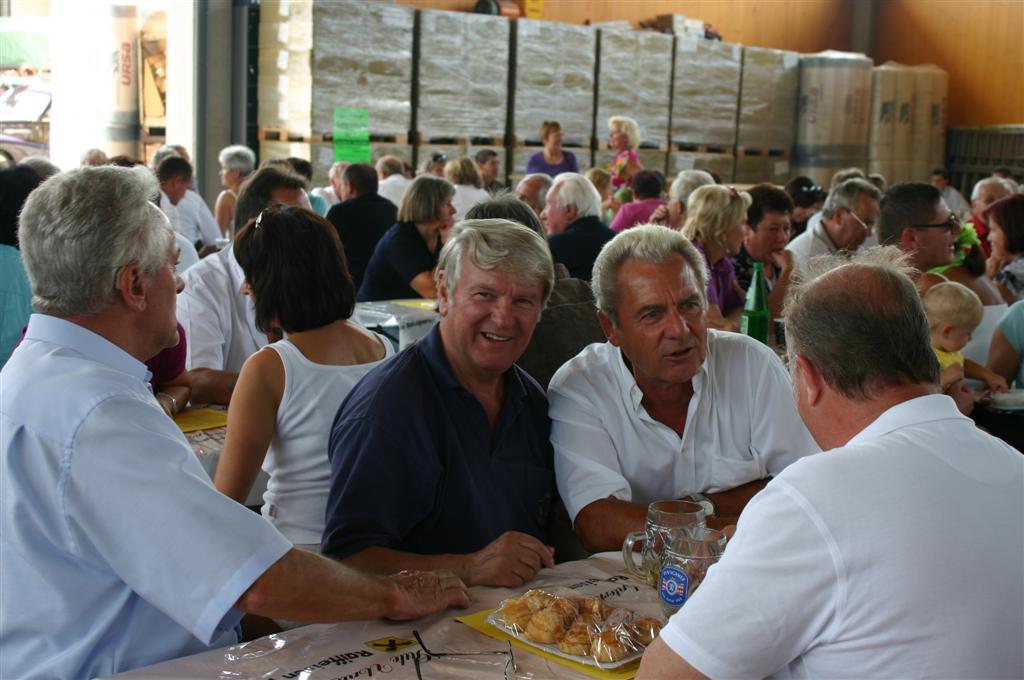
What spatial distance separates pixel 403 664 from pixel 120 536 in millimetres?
519

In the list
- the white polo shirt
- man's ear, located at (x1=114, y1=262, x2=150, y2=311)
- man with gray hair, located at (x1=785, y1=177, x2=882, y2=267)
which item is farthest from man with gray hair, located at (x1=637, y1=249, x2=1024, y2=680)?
man with gray hair, located at (x1=785, y1=177, x2=882, y2=267)

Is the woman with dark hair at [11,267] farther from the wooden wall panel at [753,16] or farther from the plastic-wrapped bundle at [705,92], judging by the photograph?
the wooden wall panel at [753,16]

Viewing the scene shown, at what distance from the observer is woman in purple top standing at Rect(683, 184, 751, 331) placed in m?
6.00

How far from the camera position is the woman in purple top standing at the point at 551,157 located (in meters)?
10.8

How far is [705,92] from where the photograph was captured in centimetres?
1342

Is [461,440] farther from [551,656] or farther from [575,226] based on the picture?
[575,226]

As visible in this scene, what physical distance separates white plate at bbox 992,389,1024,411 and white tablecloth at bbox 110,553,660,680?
3.10 metres

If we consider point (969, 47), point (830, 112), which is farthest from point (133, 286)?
point (969, 47)

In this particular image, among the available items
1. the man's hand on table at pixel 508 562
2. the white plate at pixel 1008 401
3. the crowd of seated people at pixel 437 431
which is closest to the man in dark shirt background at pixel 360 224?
the crowd of seated people at pixel 437 431

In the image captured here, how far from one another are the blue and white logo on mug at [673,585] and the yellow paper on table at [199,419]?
79.2 inches

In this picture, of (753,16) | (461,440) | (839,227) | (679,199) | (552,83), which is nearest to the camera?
(461,440)

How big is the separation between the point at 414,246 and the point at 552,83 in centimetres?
593

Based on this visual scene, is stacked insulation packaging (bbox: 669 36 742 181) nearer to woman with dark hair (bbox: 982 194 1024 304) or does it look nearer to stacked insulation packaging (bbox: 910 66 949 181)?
stacked insulation packaging (bbox: 910 66 949 181)

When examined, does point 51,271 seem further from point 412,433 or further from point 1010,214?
point 1010,214
